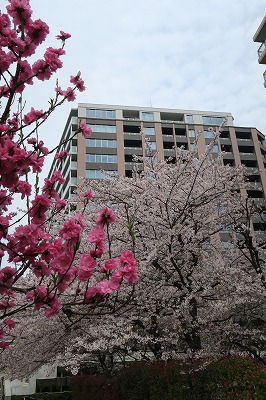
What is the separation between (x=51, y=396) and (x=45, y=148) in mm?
14921

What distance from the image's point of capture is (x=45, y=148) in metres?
3.51

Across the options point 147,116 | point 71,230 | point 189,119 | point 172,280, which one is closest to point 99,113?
point 147,116

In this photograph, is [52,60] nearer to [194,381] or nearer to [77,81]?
[77,81]

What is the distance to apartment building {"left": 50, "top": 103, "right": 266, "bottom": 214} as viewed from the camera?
44562mm

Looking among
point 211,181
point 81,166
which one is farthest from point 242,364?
point 81,166

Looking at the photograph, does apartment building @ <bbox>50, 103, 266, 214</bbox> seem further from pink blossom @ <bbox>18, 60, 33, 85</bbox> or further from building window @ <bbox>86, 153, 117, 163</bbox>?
pink blossom @ <bbox>18, 60, 33, 85</bbox>

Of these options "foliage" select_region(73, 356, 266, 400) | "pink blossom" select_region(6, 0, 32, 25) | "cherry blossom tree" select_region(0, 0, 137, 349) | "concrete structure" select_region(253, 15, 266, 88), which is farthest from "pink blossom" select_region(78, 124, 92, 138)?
"concrete structure" select_region(253, 15, 266, 88)

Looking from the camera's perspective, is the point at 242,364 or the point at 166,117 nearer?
the point at 242,364

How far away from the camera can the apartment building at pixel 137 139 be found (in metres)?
44.6

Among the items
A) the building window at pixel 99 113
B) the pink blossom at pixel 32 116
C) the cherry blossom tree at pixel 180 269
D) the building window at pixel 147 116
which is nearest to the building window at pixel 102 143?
the building window at pixel 99 113

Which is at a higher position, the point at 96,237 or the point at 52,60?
the point at 52,60

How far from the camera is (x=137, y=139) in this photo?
154 ft

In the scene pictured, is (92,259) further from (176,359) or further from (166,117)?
(166,117)

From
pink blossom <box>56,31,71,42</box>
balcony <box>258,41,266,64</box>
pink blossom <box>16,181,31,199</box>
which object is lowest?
pink blossom <box>16,181,31,199</box>
